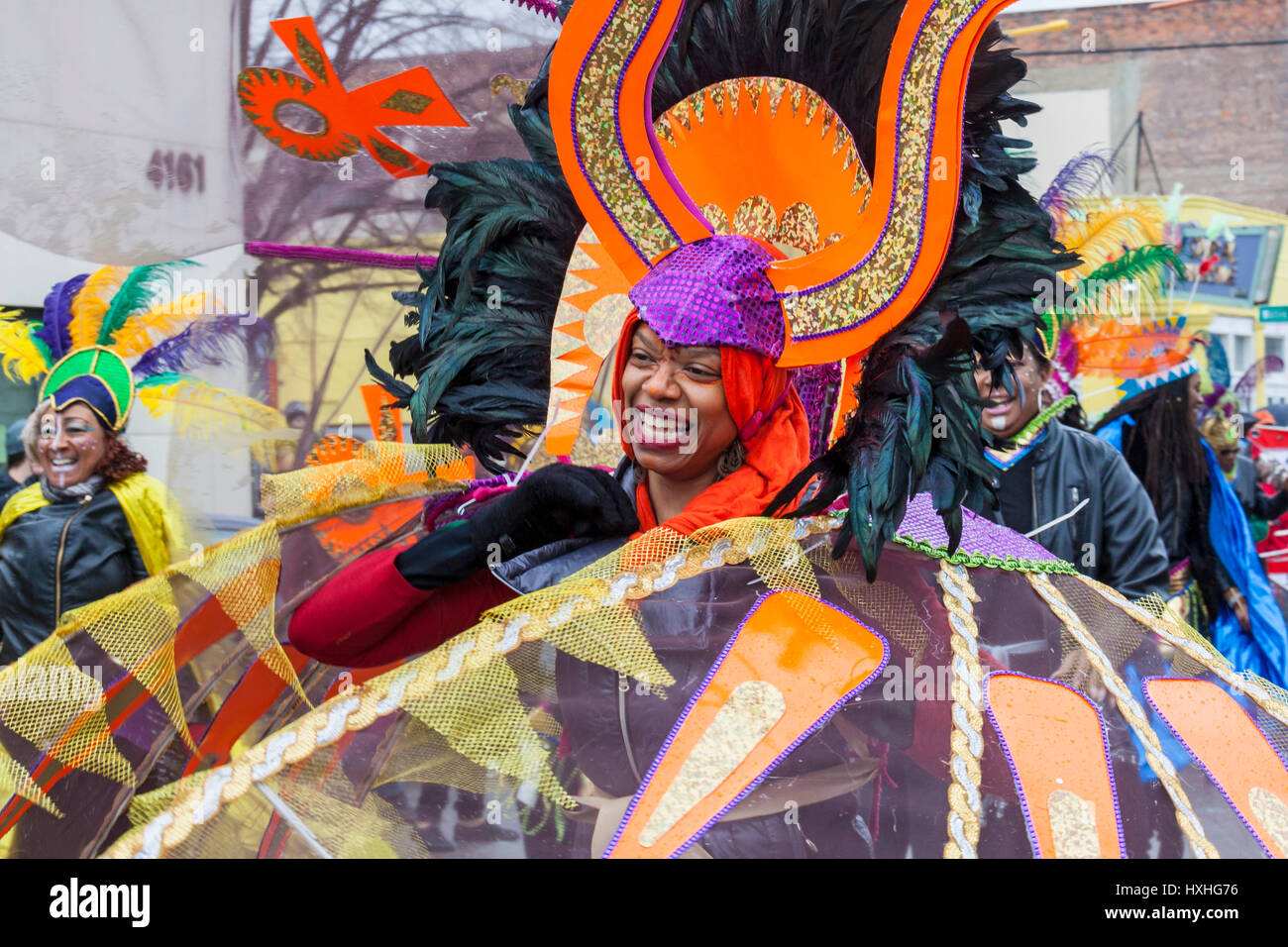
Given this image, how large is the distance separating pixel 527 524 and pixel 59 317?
12.5 ft

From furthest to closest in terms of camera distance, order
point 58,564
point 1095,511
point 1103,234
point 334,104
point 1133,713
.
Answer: point 1103,234 → point 58,564 → point 1095,511 → point 334,104 → point 1133,713

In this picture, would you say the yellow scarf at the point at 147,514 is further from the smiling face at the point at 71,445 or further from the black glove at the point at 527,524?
the black glove at the point at 527,524

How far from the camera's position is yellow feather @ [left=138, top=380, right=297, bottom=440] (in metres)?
4.91

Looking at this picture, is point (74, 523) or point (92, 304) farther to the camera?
point (92, 304)

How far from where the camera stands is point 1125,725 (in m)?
1.69

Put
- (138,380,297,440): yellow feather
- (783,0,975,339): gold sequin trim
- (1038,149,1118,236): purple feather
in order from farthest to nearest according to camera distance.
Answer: (1038,149,1118,236): purple feather
(138,380,297,440): yellow feather
(783,0,975,339): gold sequin trim

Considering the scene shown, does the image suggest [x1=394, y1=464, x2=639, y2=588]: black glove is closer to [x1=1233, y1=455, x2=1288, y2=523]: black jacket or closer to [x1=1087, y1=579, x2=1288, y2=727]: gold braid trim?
[x1=1087, y1=579, x2=1288, y2=727]: gold braid trim

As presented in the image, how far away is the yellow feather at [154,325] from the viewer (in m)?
4.91

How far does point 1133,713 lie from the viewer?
171cm

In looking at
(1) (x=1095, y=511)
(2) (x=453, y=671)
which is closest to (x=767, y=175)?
(2) (x=453, y=671)

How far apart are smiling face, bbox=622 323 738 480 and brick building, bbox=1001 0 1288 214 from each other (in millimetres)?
10425

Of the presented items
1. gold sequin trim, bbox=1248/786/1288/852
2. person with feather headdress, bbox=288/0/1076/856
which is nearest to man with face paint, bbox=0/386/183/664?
person with feather headdress, bbox=288/0/1076/856

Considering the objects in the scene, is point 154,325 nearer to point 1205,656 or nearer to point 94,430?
point 94,430

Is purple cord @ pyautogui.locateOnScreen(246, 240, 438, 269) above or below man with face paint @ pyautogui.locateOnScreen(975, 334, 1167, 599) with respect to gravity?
above
